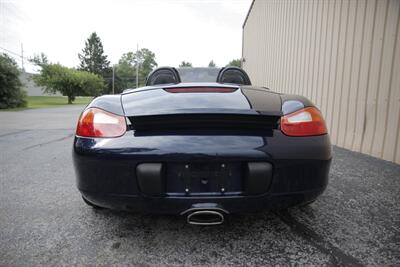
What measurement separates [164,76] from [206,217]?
1.76m

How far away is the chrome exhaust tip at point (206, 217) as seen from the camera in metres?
1.30

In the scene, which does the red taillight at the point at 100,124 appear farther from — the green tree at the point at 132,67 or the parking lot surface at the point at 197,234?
the green tree at the point at 132,67

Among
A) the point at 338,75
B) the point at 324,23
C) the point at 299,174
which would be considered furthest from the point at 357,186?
the point at 324,23

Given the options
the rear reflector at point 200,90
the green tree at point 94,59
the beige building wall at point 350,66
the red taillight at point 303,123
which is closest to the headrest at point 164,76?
the rear reflector at point 200,90

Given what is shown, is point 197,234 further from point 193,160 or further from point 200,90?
point 200,90

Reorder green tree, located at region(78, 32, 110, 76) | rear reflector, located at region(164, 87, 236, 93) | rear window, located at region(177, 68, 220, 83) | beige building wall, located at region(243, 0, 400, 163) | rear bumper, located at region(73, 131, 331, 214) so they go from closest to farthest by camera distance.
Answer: rear bumper, located at region(73, 131, 331, 214)
rear reflector, located at region(164, 87, 236, 93)
rear window, located at region(177, 68, 220, 83)
beige building wall, located at region(243, 0, 400, 163)
green tree, located at region(78, 32, 110, 76)

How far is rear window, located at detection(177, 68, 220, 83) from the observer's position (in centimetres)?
309

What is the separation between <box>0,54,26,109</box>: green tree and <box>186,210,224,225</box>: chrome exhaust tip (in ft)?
56.3

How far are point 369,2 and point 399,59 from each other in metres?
1.03

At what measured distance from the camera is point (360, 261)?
1.37 meters

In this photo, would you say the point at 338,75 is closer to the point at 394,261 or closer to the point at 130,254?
the point at 394,261

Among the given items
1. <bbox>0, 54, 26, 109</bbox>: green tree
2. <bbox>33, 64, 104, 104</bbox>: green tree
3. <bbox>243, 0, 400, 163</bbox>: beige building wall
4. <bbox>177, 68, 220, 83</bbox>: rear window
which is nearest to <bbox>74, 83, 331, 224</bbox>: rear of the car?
<bbox>177, 68, 220, 83</bbox>: rear window

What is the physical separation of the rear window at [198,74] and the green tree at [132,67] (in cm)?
6603

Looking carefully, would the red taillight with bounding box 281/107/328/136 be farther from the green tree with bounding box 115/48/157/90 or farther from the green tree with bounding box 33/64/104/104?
the green tree with bounding box 115/48/157/90
